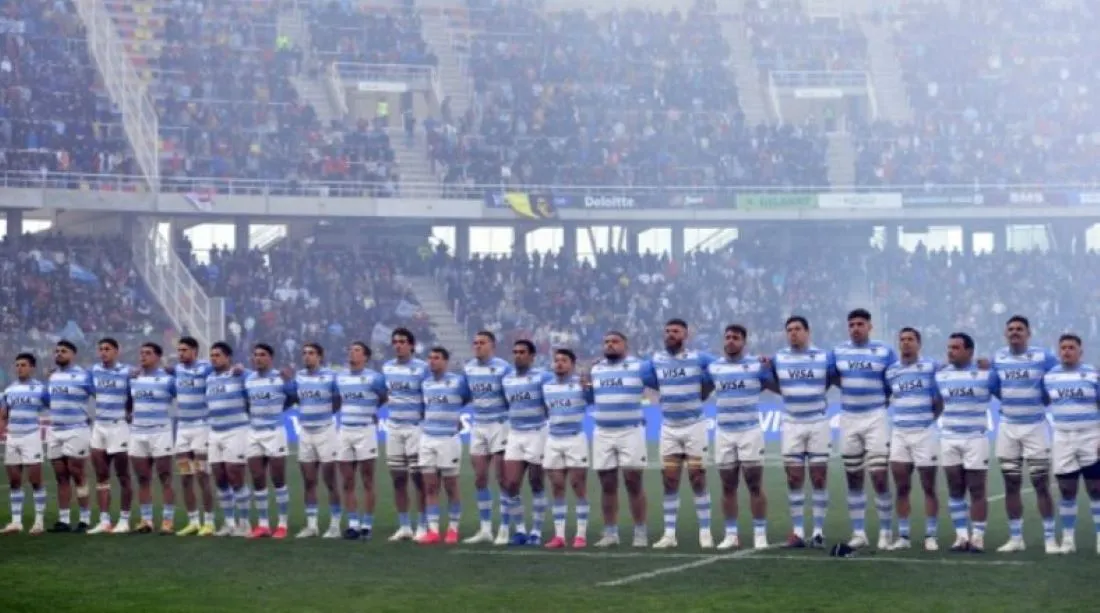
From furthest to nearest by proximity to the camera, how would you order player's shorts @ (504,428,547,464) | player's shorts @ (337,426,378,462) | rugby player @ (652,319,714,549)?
player's shorts @ (337,426,378,462), player's shorts @ (504,428,547,464), rugby player @ (652,319,714,549)

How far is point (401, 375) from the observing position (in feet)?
55.6

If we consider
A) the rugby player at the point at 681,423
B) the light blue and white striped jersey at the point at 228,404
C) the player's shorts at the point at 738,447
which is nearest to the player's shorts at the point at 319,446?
the light blue and white striped jersey at the point at 228,404

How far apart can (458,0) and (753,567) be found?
37541mm

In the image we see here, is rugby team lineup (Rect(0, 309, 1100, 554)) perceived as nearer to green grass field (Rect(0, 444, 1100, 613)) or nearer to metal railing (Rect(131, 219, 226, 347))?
green grass field (Rect(0, 444, 1100, 613))

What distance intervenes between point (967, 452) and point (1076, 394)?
38.0 inches

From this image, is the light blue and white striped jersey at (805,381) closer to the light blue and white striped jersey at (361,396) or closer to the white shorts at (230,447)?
the light blue and white striped jersey at (361,396)

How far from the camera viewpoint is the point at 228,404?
17500 millimetres

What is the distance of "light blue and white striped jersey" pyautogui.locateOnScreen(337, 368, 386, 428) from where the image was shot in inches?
673

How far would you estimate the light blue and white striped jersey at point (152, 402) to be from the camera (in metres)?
17.9

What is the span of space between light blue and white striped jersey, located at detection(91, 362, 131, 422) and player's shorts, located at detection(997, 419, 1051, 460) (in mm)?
8307

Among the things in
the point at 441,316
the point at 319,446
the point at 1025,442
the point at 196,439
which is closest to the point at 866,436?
the point at 1025,442

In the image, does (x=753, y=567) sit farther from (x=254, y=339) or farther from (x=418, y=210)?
(x=418, y=210)

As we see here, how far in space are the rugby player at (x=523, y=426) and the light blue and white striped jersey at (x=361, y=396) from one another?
4.50 feet

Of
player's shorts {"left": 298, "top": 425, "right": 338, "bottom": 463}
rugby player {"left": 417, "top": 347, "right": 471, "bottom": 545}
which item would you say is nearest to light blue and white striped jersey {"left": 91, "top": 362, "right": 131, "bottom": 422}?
player's shorts {"left": 298, "top": 425, "right": 338, "bottom": 463}
